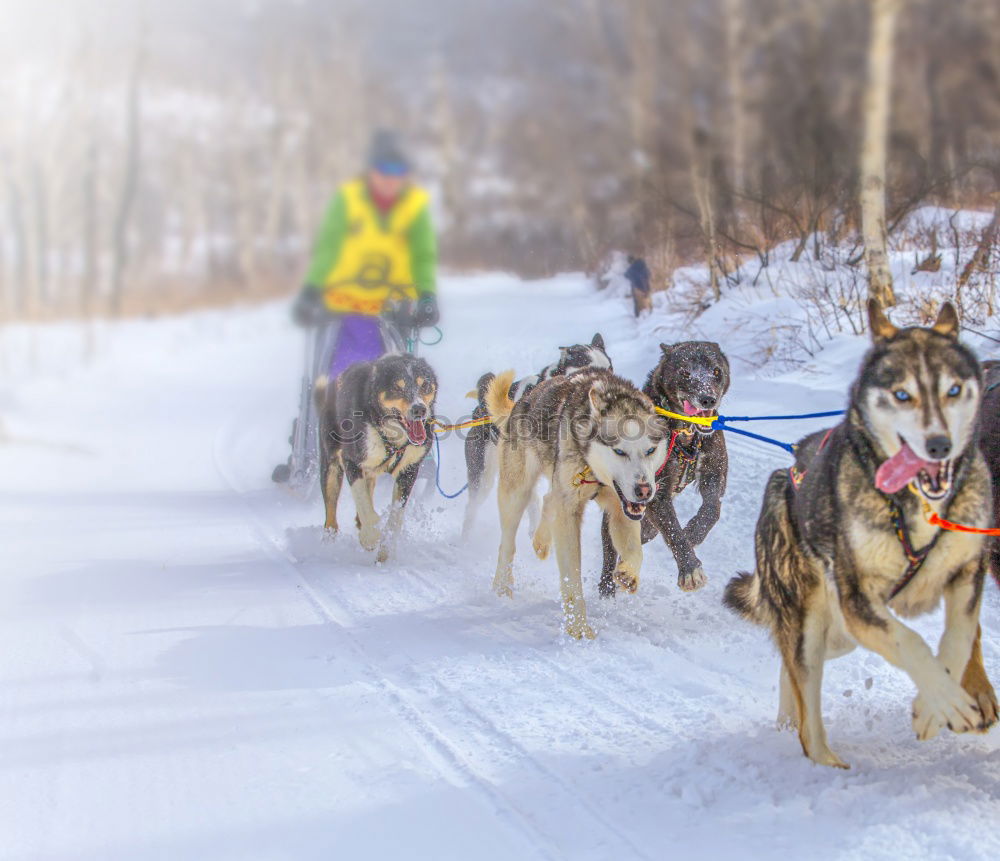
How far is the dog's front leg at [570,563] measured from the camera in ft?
13.5

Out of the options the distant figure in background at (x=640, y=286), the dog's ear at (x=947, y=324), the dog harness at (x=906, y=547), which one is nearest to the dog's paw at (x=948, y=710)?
the dog harness at (x=906, y=547)

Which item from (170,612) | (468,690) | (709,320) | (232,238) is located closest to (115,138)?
(232,238)

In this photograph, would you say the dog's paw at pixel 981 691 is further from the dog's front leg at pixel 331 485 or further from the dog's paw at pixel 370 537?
the dog's front leg at pixel 331 485

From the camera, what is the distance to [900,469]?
2.37 meters

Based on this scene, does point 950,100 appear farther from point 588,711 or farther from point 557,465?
point 588,711

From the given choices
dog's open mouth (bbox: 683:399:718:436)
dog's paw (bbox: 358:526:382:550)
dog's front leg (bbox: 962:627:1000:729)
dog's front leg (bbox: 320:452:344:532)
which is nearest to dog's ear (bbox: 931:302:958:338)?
dog's front leg (bbox: 962:627:1000:729)

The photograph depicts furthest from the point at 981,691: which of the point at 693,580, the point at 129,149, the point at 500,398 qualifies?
the point at 129,149

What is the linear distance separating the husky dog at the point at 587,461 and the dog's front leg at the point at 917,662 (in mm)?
1609

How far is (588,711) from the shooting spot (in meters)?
3.27

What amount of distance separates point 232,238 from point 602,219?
18.4 m

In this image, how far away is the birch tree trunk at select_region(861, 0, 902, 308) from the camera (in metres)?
6.58

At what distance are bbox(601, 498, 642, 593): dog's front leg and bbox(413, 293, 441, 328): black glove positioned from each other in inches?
82.1

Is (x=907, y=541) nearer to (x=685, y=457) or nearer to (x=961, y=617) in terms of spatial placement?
(x=961, y=617)

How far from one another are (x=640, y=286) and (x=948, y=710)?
6997 mm
